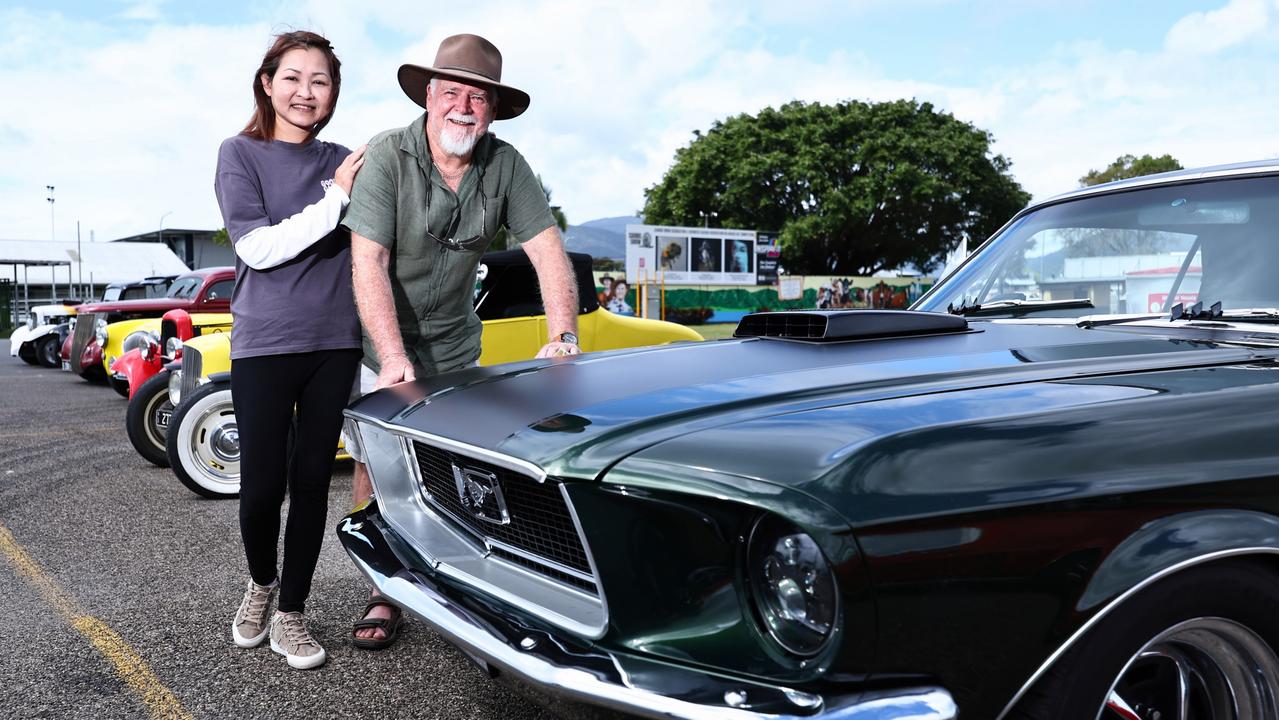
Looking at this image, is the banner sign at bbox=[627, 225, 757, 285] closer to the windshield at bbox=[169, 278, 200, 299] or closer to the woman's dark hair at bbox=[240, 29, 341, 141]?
the windshield at bbox=[169, 278, 200, 299]

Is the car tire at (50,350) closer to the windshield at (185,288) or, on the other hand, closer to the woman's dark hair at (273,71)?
the windshield at (185,288)

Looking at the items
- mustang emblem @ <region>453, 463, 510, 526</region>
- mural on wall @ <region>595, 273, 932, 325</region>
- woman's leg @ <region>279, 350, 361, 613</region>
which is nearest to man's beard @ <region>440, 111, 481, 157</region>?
woman's leg @ <region>279, 350, 361, 613</region>

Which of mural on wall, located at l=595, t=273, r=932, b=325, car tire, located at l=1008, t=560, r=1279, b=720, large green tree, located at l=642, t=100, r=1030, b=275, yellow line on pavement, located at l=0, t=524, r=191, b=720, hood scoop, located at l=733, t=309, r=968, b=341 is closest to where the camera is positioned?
car tire, located at l=1008, t=560, r=1279, b=720

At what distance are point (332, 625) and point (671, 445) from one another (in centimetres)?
214

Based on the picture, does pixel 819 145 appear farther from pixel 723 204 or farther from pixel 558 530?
pixel 558 530

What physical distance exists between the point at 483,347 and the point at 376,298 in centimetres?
330

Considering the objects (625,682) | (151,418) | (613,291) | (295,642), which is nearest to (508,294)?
(151,418)

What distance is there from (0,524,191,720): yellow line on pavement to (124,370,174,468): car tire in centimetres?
223

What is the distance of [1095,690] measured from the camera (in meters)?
1.53

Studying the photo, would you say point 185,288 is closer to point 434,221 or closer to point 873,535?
point 434,221

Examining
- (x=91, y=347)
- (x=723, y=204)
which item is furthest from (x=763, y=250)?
(x=91, y=347)

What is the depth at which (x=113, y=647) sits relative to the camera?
3.11 m

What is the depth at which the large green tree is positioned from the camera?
120 ft

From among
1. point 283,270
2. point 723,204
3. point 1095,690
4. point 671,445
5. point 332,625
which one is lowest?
point 332,625
